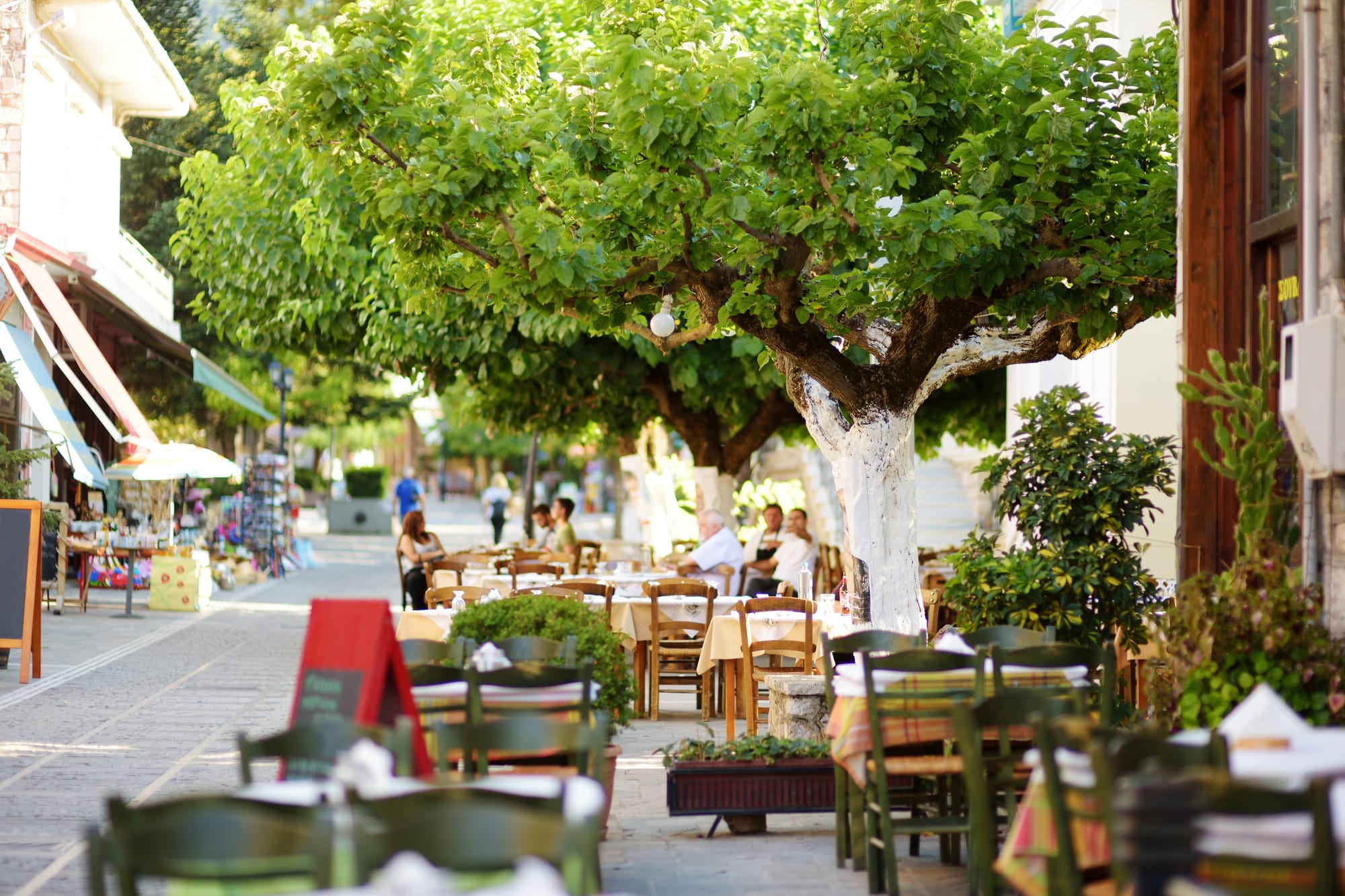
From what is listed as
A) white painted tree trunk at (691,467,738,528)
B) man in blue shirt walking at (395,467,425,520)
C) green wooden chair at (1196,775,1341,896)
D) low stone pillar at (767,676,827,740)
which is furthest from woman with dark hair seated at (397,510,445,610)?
man in blue shirt walking at (395,467,425,520)

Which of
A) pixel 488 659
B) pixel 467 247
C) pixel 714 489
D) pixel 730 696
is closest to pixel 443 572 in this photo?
pixel 714 489

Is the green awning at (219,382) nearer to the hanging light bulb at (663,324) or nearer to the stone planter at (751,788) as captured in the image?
the hanging light bulb at (663,324)

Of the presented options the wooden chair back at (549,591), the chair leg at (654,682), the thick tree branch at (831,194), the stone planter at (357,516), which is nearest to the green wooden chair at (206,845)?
the thick tree branch at (831,194)

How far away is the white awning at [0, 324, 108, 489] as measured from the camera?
1611 centimetres

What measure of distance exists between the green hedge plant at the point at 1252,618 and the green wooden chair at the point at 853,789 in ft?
4.26

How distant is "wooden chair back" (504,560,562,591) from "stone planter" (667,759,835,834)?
6.61m

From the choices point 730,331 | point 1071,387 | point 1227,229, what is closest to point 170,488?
point 730,331

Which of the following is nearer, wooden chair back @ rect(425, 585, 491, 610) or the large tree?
the large tree

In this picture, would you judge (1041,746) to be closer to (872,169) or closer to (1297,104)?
(1297,104)

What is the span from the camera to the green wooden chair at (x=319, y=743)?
4605 mm

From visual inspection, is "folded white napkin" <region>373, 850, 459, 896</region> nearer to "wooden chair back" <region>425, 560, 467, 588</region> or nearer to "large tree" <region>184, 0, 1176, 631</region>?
"large tree" <region>184, 0, 1176, 631</region>

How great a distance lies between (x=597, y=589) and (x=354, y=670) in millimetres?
6203

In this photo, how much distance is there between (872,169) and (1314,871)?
551 cm

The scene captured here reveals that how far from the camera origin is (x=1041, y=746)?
173 inches
